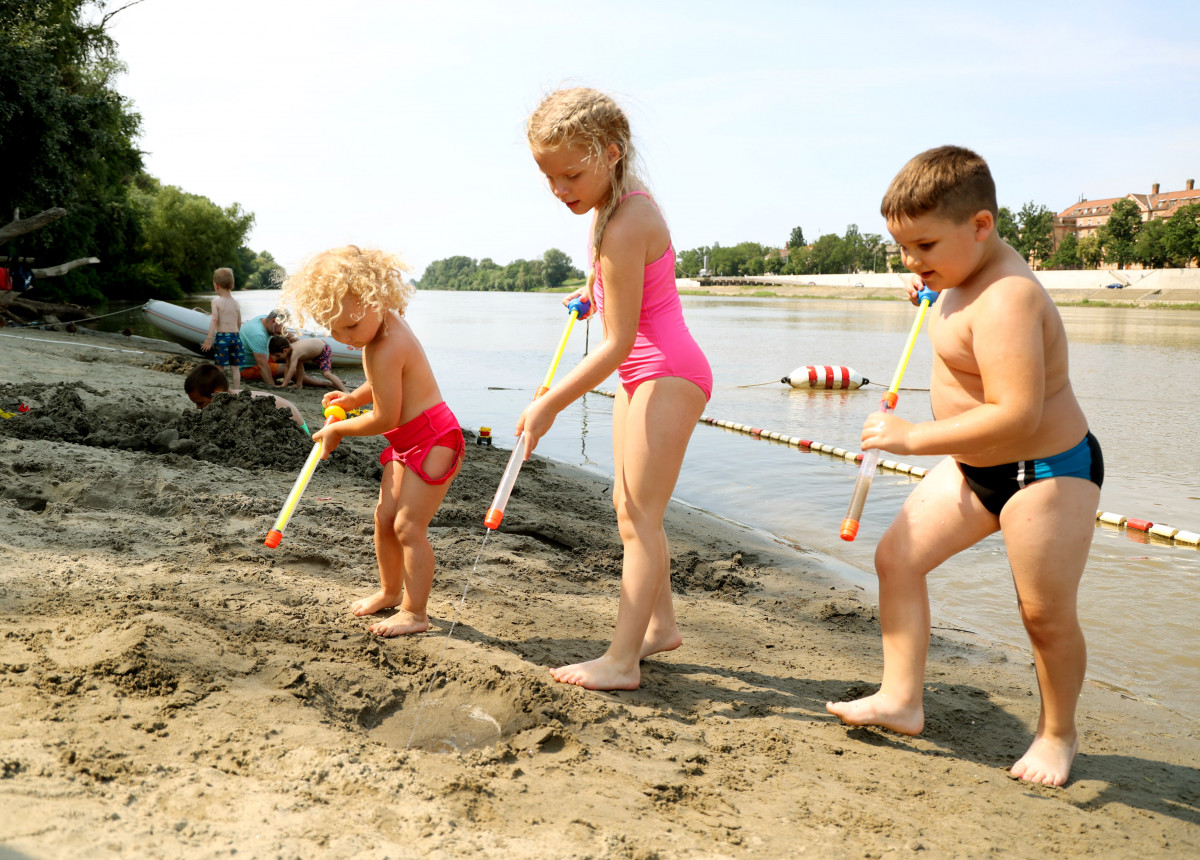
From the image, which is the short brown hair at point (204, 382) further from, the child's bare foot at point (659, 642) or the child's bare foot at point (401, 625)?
the child's bare foot at point (659, 642)

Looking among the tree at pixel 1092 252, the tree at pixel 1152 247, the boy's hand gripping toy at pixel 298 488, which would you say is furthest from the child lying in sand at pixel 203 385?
the tree at pixel 1092 252

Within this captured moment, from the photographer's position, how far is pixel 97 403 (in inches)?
291

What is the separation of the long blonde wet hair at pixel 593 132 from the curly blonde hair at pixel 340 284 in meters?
0.90

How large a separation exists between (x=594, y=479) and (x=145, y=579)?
4.80m

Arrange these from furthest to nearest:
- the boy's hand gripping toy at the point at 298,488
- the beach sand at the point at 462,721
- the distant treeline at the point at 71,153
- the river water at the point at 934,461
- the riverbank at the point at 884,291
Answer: the riverbank at the point at 884,291
the distant treeline at the point at 71,153
the river water at the point at 934,461
the boy's hand gripping toy at the point at 298,488
the beach sand at the point at 462,721

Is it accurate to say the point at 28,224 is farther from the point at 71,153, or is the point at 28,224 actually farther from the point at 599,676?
the point at 599,676

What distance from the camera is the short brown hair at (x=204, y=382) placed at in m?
7.49

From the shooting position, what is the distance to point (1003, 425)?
2416mm

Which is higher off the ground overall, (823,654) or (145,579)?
(145,579)

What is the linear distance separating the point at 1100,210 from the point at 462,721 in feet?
518

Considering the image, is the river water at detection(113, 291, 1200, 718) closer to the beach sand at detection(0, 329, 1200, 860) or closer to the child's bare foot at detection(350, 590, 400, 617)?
the beach sand at detection(0, 329, 1200, 860)

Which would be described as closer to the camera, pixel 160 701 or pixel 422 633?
pixel 160 701

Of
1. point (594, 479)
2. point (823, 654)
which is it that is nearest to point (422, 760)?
point (823, 654)

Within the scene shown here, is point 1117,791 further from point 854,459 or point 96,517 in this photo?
point 854,459
